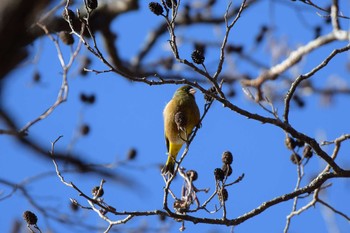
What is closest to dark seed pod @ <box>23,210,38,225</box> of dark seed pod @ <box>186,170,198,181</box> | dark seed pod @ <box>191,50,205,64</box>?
dark seed pod @ <box>186,170,198,181</box>

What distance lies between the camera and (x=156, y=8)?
2.86 metres

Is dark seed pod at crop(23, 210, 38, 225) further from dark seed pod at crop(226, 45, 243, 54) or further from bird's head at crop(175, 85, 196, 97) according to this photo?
dark seed pod at crop(226, 45, 243, 54)

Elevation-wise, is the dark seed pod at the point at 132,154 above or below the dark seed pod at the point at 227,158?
above

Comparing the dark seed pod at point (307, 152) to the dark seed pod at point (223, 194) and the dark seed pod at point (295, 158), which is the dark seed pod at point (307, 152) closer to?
the dark seed pod at point (295, 158)

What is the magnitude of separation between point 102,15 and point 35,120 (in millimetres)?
2470

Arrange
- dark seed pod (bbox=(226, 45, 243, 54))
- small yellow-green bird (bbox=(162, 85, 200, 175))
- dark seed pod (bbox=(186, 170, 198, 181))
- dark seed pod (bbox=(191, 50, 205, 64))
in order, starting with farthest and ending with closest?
1. dark seed pod (bbox=(226, 45, 243, 54))
2. small yellow-green bird (bbox=(162, 85, 200, 175))
3. dark seed pod (bbox=(186, 170, 198, 181))
4. dark seed pod (bbox=(191, 50, 205, 64))

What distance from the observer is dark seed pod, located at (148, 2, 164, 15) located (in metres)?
2.86

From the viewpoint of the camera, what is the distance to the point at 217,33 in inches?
301

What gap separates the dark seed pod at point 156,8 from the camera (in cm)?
286

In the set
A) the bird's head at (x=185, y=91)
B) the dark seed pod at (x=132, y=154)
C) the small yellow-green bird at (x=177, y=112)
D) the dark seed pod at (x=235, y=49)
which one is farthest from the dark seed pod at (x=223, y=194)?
the dark seed pod at (x=235, y=49)

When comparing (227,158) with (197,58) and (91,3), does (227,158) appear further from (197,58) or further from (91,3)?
(91,3)

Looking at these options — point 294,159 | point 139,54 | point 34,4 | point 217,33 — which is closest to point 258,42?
point 217,33

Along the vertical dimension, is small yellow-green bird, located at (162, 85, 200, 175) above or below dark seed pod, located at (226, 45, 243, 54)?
below

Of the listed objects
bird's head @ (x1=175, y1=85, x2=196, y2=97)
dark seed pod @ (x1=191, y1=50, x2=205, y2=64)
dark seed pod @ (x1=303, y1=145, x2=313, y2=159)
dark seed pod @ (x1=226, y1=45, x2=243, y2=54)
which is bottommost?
dark seed pod @ (x1=191, y1=50, x2=205, y2=64)
